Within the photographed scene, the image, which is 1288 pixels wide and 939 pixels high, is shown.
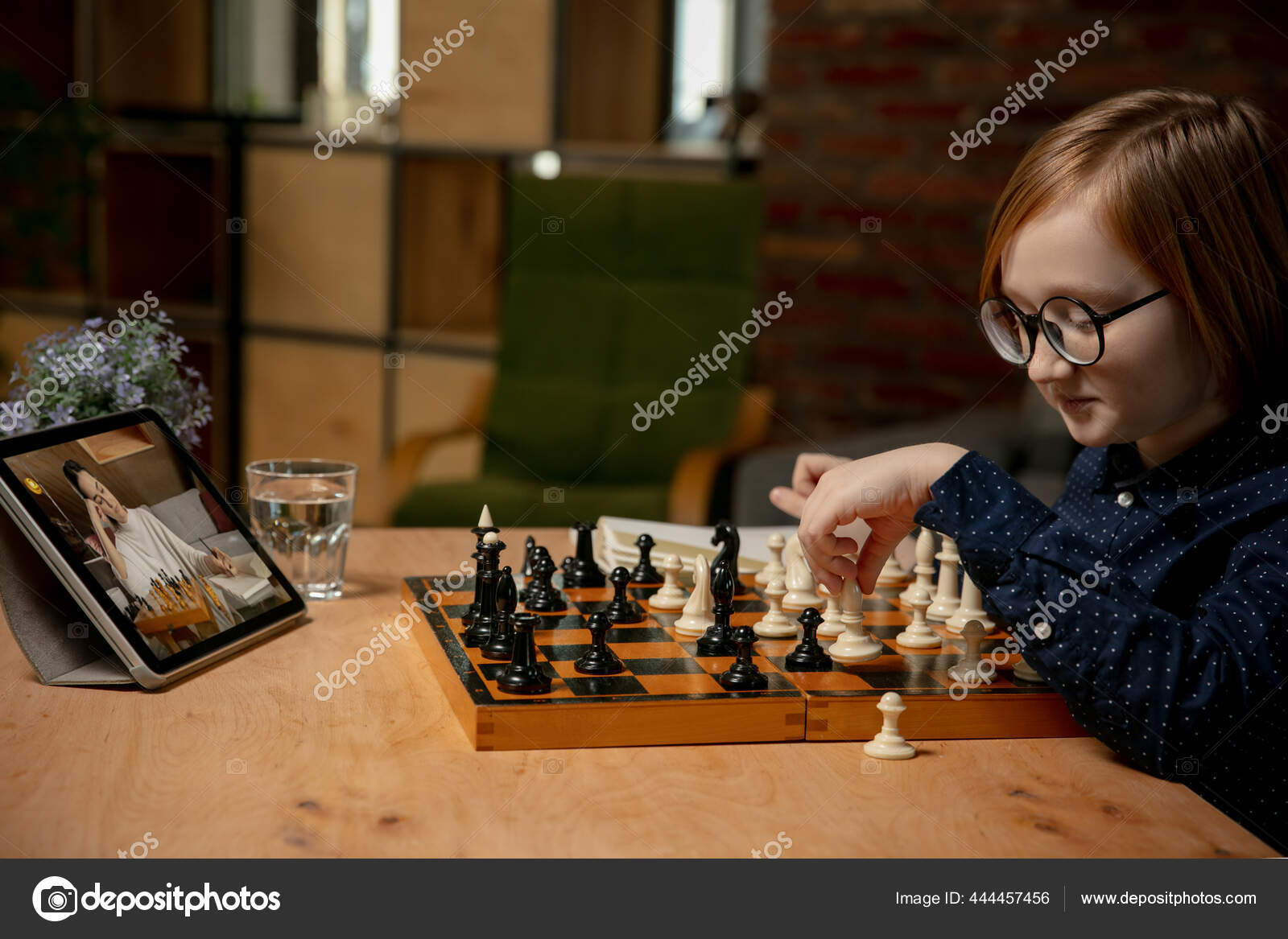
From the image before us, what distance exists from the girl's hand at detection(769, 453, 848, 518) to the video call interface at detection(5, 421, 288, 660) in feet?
1.86

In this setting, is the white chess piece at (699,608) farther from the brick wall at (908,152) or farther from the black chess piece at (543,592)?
the brick wall at (908,152)

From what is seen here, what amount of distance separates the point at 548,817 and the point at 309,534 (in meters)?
0.63

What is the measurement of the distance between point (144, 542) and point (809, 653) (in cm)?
59

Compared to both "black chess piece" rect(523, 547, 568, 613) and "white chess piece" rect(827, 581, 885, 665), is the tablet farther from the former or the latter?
"white chess piece" rect(827, 581, 885, 665)

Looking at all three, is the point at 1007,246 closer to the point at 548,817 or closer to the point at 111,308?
the point at 548,817

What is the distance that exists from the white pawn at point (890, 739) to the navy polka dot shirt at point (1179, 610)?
14cm

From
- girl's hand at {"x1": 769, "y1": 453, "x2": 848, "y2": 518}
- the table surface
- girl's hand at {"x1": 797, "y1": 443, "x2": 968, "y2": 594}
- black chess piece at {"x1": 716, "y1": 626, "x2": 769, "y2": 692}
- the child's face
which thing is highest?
the child's face

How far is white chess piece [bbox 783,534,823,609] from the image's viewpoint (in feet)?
4.31

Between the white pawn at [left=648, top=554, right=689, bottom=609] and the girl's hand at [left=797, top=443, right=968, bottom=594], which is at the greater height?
the girl's hand at [left=797, top=443, right=968, bottom=594]

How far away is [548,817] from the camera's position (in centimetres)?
84

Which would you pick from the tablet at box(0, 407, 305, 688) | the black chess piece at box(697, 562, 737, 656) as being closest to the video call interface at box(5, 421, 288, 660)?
the tablet at box(0, 407, 305, 688)

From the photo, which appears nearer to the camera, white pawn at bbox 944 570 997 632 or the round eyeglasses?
the round eyeglasses

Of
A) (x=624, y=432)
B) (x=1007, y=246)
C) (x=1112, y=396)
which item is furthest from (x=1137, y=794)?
(x=624, y=432)
